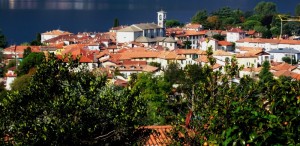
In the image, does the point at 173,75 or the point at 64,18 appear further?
the point at 64,18

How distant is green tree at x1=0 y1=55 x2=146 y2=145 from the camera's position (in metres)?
3.40

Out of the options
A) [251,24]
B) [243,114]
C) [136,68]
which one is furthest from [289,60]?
[243,114]

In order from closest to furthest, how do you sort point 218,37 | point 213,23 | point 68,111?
point 68,111, point 218,37, point 213,23

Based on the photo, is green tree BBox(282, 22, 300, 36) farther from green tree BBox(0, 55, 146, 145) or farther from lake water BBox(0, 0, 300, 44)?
green tree BBox(0, 55, 146, 145)

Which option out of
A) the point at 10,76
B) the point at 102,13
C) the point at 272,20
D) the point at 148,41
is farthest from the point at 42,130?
the point at 102,13

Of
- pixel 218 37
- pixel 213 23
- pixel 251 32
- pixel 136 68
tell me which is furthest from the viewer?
pixel 213 23

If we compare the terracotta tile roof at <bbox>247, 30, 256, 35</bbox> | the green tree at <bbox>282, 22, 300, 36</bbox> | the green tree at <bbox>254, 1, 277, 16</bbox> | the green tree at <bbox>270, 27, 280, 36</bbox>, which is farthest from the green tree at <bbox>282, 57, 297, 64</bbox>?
the green tree at <bbox>254, 1, 277, 16</bbox>

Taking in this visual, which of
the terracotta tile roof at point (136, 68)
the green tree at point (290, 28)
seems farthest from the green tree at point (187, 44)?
the terracotta tile roof at point (136, 68)

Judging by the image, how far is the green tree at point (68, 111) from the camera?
11.2 ft

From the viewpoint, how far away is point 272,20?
4284 cm

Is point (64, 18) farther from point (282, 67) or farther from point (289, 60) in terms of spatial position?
point (282, 67)

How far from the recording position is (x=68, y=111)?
3.53 metres

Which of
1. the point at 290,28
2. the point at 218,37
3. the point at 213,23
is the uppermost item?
the point at 213,23

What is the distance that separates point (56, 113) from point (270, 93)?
134cm
